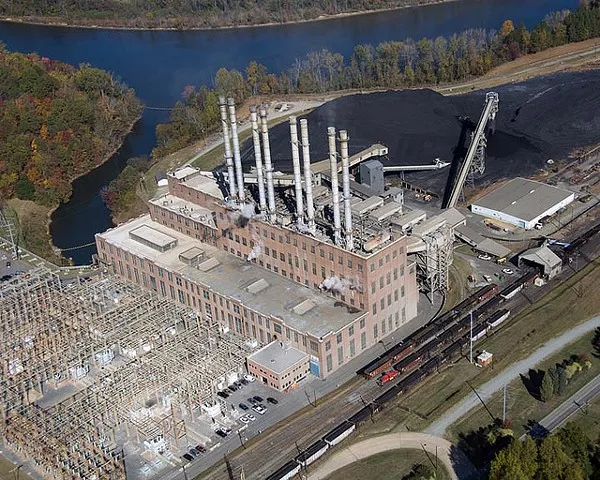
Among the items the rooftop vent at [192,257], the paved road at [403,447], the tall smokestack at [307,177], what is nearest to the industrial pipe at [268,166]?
the tall smokestack at [307,177]

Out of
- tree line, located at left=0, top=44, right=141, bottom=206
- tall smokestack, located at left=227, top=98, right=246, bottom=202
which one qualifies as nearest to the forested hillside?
tree line, located at left=0, top=44, right=141, bottom=206

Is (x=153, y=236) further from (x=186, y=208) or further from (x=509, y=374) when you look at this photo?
(x=509, y=374)

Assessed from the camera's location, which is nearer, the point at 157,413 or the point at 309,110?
the point at 157,413

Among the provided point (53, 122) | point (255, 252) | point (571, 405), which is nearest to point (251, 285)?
point (255, 252)

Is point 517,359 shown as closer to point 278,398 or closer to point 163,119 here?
point 278,398

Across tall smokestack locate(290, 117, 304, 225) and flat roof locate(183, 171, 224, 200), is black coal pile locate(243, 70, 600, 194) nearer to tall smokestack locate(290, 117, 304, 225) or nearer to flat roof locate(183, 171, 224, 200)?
flat roof locate(183, 171, 224, 200)

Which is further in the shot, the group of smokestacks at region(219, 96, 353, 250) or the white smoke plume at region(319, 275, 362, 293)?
the white smoke plume at region(319, 275, 362, 293)

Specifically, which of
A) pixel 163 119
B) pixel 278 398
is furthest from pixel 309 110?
pixel 278 398
